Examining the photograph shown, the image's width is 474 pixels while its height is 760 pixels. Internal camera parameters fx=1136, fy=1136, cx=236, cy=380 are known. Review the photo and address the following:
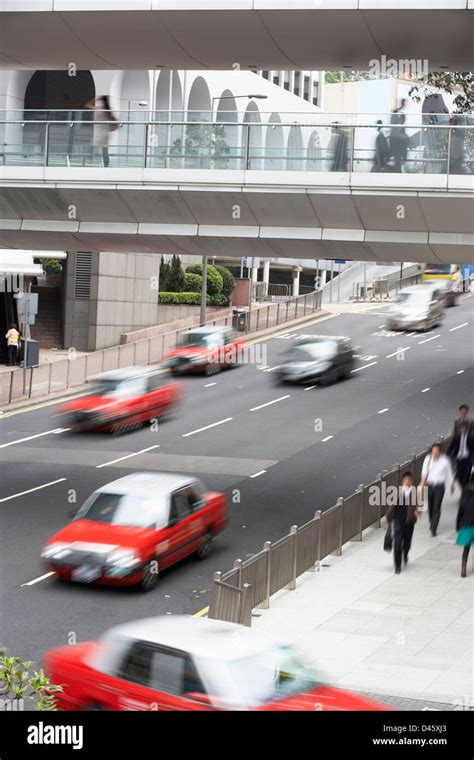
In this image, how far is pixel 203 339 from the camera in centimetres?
4303

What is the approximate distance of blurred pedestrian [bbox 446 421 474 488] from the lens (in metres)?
20.9

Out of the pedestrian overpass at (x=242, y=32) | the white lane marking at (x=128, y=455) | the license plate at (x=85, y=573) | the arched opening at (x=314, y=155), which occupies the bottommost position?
the white lane marking at (x=128, y=455)

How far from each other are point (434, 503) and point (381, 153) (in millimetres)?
6537

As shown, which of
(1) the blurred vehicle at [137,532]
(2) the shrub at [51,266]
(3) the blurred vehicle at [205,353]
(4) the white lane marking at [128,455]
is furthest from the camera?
(2) the shrub at [51,266]

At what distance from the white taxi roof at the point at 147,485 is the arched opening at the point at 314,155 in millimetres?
6382

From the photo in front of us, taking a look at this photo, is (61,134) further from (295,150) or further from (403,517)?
(403,517)

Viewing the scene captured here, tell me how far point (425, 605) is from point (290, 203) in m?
8.77

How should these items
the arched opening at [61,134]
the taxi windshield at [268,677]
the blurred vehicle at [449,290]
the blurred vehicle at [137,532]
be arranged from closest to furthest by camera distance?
the taxi windshield at [268,677]
the blurred vehicle at [137,532]
the arched opening at [61,134]
the blurred vehicle at [449,290]

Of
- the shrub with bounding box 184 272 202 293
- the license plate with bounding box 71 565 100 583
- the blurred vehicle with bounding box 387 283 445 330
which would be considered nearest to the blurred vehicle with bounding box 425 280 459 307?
the blurred vehicle with bounding box 387 283 445 330

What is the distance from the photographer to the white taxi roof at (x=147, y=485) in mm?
18969

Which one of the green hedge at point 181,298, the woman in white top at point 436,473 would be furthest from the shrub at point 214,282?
the woman in white top at point 436,473

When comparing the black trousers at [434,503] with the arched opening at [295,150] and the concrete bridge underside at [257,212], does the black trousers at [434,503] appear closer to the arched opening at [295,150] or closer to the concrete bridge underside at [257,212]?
the concrete bridge underside at [257,212]

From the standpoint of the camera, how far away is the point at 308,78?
93.4m

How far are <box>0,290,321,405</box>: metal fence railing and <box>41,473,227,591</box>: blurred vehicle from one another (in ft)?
59.2
